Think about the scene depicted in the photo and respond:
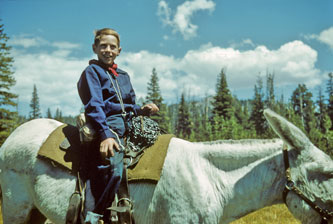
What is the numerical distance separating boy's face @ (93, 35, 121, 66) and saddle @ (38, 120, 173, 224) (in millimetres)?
1114

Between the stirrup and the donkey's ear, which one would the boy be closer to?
the stirrup

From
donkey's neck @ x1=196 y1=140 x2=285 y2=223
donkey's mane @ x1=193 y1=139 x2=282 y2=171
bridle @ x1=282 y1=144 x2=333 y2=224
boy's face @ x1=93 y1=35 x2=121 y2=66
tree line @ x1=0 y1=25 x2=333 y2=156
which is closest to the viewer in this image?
bridle @ x1=282 y1=144 x2=333 y2=224

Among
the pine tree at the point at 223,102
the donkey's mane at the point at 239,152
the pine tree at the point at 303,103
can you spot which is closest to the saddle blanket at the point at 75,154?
the donkey's mane at the point at 239,152

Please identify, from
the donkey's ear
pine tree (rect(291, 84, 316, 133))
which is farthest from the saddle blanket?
pine tree (rect(291, 84, 316, 133))

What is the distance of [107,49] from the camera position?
10.9 feet

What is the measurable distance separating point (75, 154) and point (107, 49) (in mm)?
1426

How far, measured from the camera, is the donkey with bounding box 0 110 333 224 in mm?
2576

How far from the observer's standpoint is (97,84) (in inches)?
120

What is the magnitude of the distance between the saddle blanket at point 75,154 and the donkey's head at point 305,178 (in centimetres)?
132

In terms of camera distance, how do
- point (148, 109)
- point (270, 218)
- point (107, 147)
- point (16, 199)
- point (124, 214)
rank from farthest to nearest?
1. point (270, 218)
2. point (148, 109)
3. point (16, 199)
4. point (124, 214)
5. point (107, 147)

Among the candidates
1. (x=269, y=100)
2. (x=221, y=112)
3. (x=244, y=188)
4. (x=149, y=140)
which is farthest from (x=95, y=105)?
(x=269, y=100)

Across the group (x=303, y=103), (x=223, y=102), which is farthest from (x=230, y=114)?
(x=303, y=103)

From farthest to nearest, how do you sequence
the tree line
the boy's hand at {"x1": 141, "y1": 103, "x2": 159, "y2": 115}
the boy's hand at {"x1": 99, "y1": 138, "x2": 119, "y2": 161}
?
the tree line, the boy's hand at {"x1": 141, "y1": 103, "x2": 159, "y2": 115}, the boy's hand at {"x1": 99, "y1": 138, "x2": 119, "y2": 161}

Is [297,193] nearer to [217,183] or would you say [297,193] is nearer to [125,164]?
[217,183]
